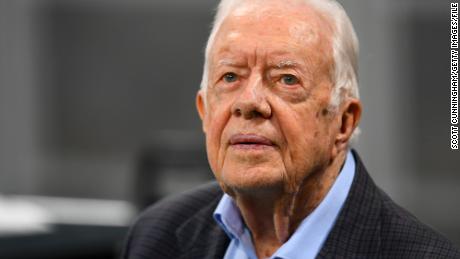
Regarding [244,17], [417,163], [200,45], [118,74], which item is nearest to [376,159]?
[417,163]

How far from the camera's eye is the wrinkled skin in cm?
229

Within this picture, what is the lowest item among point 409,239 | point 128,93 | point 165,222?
point 409,239

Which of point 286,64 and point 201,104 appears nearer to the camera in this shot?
point 286,64

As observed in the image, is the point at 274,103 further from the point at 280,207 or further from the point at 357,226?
the point at 357,226

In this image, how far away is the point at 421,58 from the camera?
725 centimetres

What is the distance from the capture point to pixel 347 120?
7.98 ft

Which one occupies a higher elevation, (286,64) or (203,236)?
(286,64)

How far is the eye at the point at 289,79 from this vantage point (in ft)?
7.57

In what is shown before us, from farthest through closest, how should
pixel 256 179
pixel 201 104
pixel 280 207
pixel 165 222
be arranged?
pixel 165 222
pixel 201 104
pixel 280 207
pixel 256 179

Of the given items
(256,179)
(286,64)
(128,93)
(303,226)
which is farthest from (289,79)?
(128,93)

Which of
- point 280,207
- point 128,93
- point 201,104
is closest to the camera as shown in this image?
point 280,207

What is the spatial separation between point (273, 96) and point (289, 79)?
2.1 inches

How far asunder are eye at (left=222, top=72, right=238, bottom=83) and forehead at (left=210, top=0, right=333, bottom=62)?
0.06 meters

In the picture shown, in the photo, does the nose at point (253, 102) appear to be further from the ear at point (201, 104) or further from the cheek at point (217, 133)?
the ear at point (201, 104)
